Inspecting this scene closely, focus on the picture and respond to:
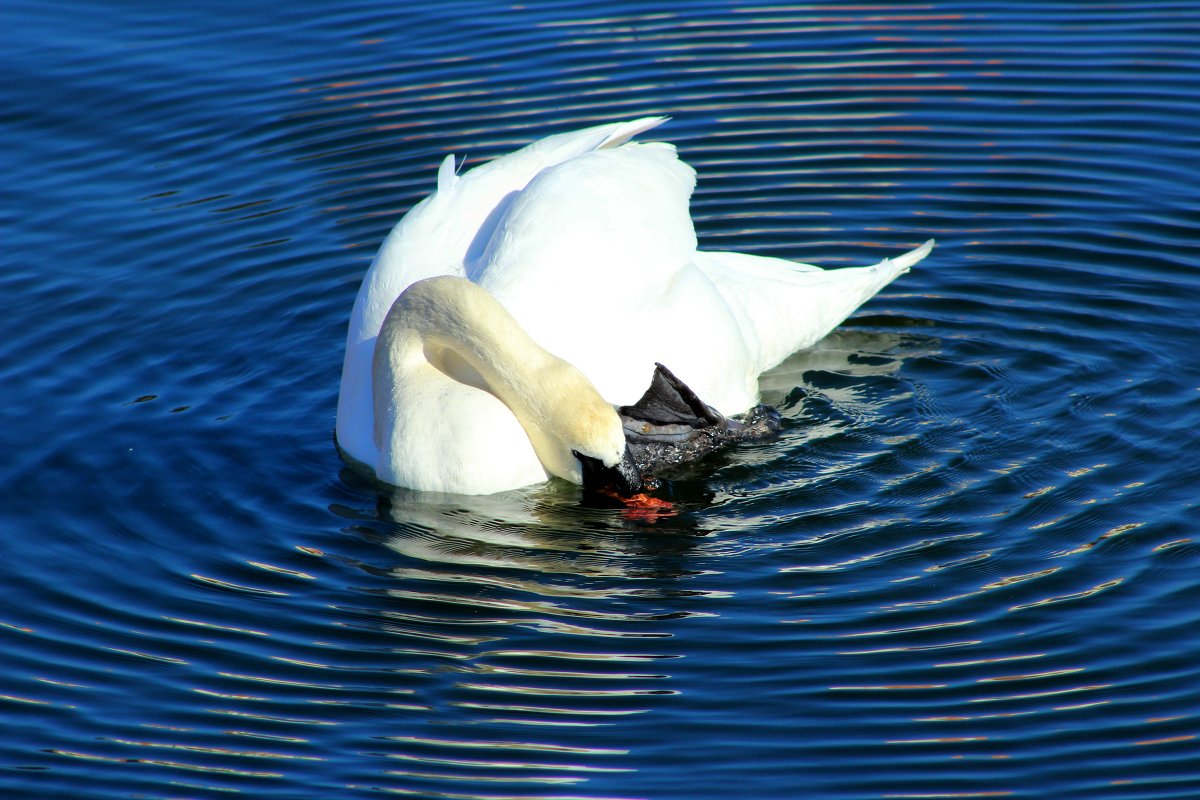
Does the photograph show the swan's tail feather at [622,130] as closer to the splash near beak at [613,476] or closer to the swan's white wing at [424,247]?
the swan's white wing at [424,247]

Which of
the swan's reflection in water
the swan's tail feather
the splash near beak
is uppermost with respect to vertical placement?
the swan's tail feather

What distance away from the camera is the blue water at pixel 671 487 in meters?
5.58

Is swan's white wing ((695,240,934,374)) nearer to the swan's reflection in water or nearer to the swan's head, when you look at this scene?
the swan's head

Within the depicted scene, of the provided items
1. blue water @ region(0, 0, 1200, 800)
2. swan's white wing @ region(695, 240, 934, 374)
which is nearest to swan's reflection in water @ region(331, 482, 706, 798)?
blue water @ region(0, 0, 1200, 800)

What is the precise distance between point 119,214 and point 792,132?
14.1 feet

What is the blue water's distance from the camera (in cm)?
558

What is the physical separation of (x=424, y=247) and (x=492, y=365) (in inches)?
41.2

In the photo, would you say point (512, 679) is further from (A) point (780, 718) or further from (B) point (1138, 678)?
(B) point (1138, 678)

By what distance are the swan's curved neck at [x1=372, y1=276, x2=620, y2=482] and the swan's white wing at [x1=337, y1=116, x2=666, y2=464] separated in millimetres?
308

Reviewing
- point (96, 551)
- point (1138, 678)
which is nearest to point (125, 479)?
point (96, 551)

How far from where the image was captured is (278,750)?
5.60 meters

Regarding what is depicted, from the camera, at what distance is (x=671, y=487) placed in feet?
24.8

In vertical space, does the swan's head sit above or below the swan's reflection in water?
above

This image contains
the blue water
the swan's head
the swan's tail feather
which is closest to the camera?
the blue water
